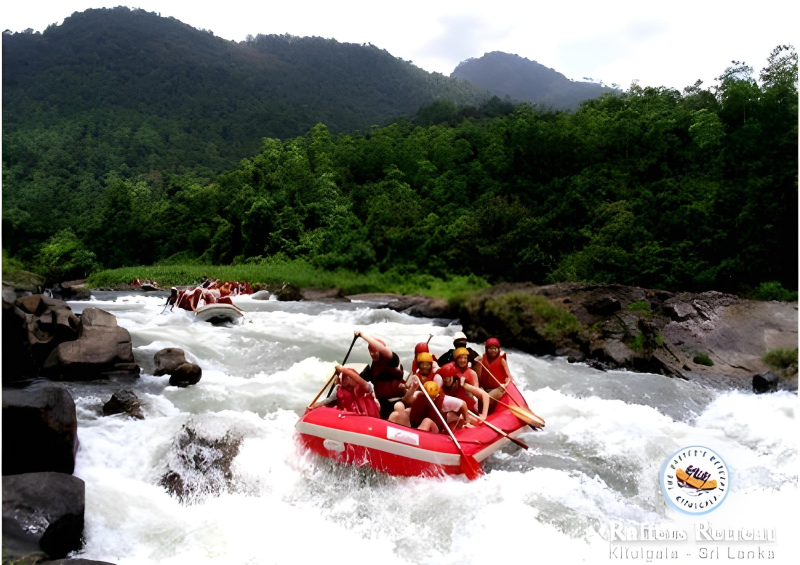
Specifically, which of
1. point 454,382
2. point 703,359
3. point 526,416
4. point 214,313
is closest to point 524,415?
point 526,416

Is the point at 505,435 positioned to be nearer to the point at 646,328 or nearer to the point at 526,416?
the point at 526,416

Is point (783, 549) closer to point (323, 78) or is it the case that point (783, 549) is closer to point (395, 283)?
point (395, 283)

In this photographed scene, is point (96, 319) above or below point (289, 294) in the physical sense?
above

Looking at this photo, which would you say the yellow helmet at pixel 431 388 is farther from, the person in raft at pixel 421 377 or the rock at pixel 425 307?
the rock at pixel 425 307

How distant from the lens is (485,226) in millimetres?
20938

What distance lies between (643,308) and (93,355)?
9080mm

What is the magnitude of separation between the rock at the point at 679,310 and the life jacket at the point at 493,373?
223 inches

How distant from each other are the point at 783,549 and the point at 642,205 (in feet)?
51.6

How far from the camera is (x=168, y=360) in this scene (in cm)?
728

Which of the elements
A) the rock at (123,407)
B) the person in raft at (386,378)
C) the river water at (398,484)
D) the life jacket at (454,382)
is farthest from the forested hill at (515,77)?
the rock at (123,407)

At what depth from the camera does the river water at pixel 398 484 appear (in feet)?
12.6

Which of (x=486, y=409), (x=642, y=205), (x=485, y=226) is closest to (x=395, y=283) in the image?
(x=485, y=226)

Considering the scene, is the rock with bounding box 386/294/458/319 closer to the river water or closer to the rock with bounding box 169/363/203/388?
the river water

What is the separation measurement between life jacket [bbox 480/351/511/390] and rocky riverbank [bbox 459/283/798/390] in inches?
143
